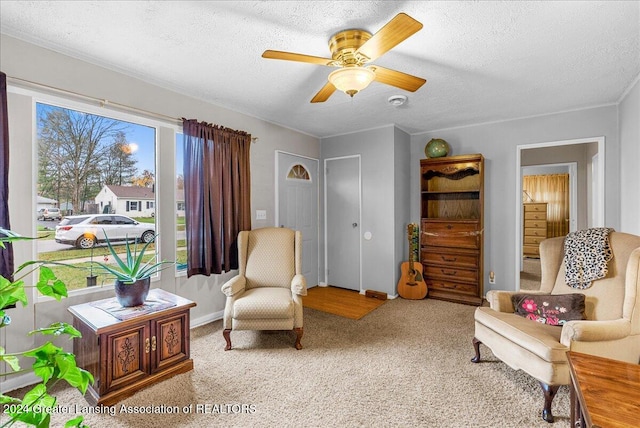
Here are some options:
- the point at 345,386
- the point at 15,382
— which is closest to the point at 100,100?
the point at 15,382

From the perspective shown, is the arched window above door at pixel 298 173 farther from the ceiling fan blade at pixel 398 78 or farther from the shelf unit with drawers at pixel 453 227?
the ceiling fan blade at pixel 398 78

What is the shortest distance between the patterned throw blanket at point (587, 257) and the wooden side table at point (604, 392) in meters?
1.09

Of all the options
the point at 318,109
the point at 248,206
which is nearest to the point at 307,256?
the point at 248,206

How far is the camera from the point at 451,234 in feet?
13.1

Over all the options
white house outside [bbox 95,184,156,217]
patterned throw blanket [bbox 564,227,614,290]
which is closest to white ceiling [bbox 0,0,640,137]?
white house outside [bbox 95,184,156,217]

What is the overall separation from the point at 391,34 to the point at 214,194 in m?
2.25

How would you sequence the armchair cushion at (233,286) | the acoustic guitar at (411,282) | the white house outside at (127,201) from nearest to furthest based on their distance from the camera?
the white house outside at (127,201)
the armchair cushion at (233,286)
the acoustic guitar at (411,282)

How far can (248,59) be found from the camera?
236 centimetres

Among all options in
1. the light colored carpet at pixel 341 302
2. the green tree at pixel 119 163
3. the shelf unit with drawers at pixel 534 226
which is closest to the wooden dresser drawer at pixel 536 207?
the shelf unit with drawers at pixel 534 226

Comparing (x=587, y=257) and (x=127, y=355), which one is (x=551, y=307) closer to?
(x=587, y=257)

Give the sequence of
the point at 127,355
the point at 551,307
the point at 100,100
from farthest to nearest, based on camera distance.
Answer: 1. the point at 100,100
2. the point at 551,307
3. the point at 127,355

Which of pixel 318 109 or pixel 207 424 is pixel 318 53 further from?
pixel 207 424

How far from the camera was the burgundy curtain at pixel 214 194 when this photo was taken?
2.98 m

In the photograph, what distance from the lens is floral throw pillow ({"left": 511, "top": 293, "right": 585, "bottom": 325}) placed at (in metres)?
2.09
